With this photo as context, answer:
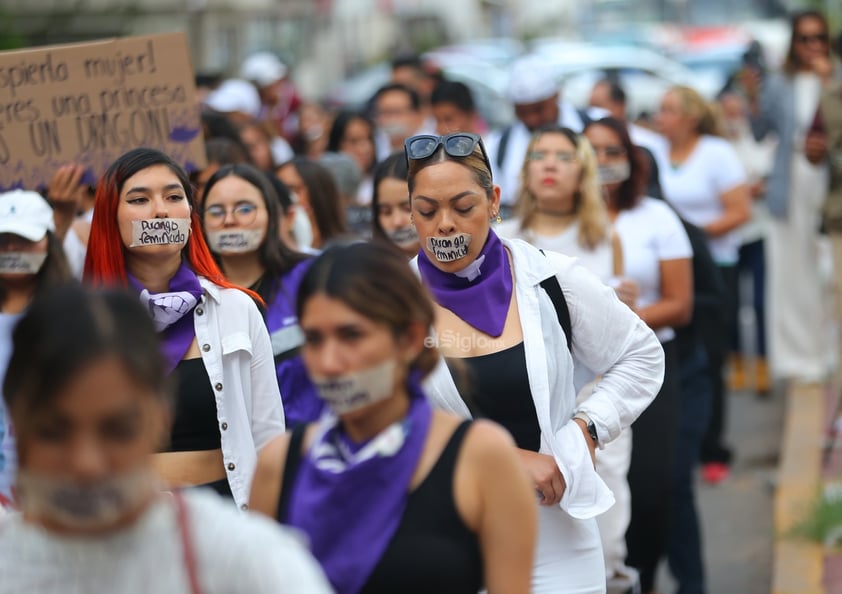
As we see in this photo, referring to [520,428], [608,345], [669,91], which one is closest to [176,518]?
[520,428]

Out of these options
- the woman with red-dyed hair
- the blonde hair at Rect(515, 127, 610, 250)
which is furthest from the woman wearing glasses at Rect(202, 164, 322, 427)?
the blonde hair at Rect(515, 127, 610, 250)

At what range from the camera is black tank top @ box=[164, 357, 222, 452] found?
4688 mm

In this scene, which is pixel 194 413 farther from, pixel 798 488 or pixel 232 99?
pixel 232 99

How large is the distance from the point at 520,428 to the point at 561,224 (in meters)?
2.06

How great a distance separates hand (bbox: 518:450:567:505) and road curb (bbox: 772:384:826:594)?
9.06 feet

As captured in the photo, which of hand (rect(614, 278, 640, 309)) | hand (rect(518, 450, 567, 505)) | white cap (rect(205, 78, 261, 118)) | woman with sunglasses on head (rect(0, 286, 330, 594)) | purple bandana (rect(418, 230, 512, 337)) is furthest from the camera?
white cap (rect(205, 78, 261, 118))

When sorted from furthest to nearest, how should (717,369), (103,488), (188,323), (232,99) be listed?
(232,99)
(717,369)
(188,323)
(103,488)

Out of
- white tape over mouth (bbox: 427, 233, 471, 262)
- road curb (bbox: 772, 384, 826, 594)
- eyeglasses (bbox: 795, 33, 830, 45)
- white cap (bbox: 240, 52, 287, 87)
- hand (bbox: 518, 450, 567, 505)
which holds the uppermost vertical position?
white cap (bbox: 240, 52, 287, 87)

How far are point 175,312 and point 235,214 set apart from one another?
1.19 m

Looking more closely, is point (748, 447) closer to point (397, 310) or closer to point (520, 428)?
point (520, 428)

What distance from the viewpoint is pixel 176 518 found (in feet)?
8.71

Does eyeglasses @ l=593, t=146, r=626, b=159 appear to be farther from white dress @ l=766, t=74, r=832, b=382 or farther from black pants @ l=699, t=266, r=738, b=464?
white dress @ l=766, t=74, r=832, b=382

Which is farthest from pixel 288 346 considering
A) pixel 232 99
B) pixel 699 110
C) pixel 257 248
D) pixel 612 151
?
pixel 232 99

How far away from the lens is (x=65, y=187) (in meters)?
6.78
